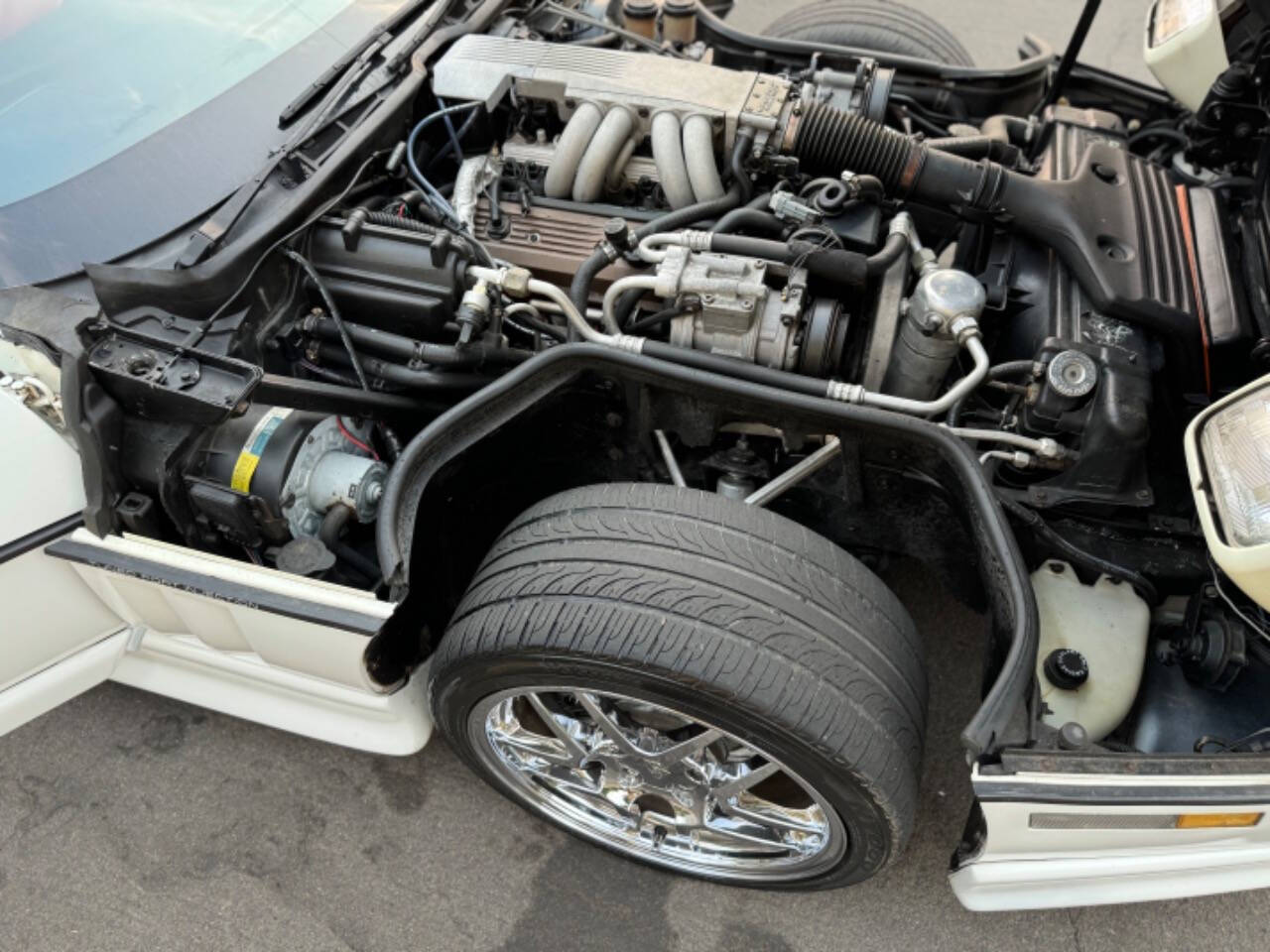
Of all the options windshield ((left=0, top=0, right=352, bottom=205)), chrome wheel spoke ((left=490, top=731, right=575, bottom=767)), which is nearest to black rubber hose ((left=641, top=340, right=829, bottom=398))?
chrome wheel spoke ((left=490, top=731, right=575, bottom=767))

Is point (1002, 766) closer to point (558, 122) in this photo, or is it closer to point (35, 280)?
point (558, 122)

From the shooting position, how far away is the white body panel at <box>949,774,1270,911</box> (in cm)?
154

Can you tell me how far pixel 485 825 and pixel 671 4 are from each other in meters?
2.52

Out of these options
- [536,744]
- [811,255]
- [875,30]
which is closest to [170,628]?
[536,744]

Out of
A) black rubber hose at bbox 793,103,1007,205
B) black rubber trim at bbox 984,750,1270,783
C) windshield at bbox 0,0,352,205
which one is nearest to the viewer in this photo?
black rubber trim at bbox 984,750,1270,783

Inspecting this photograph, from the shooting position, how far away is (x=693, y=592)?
1.61 m

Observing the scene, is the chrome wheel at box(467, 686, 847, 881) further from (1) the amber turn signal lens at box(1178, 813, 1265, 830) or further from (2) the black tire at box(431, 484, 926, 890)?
(1) the amber turn signal lens at box(1178, 813, 1265, 830)

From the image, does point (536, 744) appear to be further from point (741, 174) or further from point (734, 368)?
point (741, 174)

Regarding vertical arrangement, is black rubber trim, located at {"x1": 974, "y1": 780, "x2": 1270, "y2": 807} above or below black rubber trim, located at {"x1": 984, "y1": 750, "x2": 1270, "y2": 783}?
below

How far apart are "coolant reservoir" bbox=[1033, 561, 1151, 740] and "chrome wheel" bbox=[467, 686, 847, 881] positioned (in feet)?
1.73

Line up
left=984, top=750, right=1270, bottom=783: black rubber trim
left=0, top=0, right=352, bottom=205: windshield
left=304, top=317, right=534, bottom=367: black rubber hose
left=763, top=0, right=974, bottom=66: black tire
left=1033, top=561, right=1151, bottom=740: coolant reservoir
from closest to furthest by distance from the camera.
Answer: left=984, top=750, right=1270, bottom=783: black rubber trim → left=1033, top=561, right=1151, bottom=740: coolant reservoir → left=304, top=317, right=534, bottom=367: black rubber hose → left=0, top=0, right=352, bottom=205: windshield → left=763, top=0, right=974, bottom=66: black tire

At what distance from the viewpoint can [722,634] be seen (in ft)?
5.16

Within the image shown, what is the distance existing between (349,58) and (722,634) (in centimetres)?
183

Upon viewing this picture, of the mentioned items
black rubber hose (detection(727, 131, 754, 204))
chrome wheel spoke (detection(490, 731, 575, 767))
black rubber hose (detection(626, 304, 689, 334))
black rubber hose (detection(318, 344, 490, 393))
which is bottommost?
chrome wheel spoke (detection(490, 731, 575, 767))
